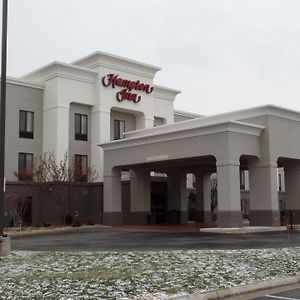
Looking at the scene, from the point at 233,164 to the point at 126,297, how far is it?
72.1 feet

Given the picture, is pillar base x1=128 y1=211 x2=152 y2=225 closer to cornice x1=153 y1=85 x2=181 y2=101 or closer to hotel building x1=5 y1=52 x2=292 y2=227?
hotel building x1=5 y1=52 x2=292 y2=227

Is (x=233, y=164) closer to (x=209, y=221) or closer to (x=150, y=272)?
(x=209, y=221)

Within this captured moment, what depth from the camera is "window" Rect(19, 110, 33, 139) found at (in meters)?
41.7

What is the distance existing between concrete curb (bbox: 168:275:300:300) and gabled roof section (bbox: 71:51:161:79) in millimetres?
34898

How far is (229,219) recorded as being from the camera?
98.3ft

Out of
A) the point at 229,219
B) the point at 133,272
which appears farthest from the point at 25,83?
the point at 133,272

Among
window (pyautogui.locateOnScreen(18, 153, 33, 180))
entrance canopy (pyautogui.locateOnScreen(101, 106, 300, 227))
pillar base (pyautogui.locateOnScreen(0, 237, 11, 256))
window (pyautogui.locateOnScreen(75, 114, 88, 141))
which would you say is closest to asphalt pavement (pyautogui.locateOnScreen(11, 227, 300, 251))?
pillar base (pyautogui.locateOnScreen(0, 237, 11, 256))

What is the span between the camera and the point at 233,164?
30.1 metres

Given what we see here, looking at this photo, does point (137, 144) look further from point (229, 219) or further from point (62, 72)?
point (62, 72)

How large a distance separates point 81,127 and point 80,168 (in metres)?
4.06

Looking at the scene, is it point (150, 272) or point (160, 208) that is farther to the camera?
point (160, 208)

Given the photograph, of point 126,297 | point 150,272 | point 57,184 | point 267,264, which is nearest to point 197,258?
point 267,264

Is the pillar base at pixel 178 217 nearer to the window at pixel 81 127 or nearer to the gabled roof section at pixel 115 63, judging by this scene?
the window at pixel 81 127

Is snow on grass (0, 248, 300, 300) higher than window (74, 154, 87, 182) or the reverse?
the reverse
